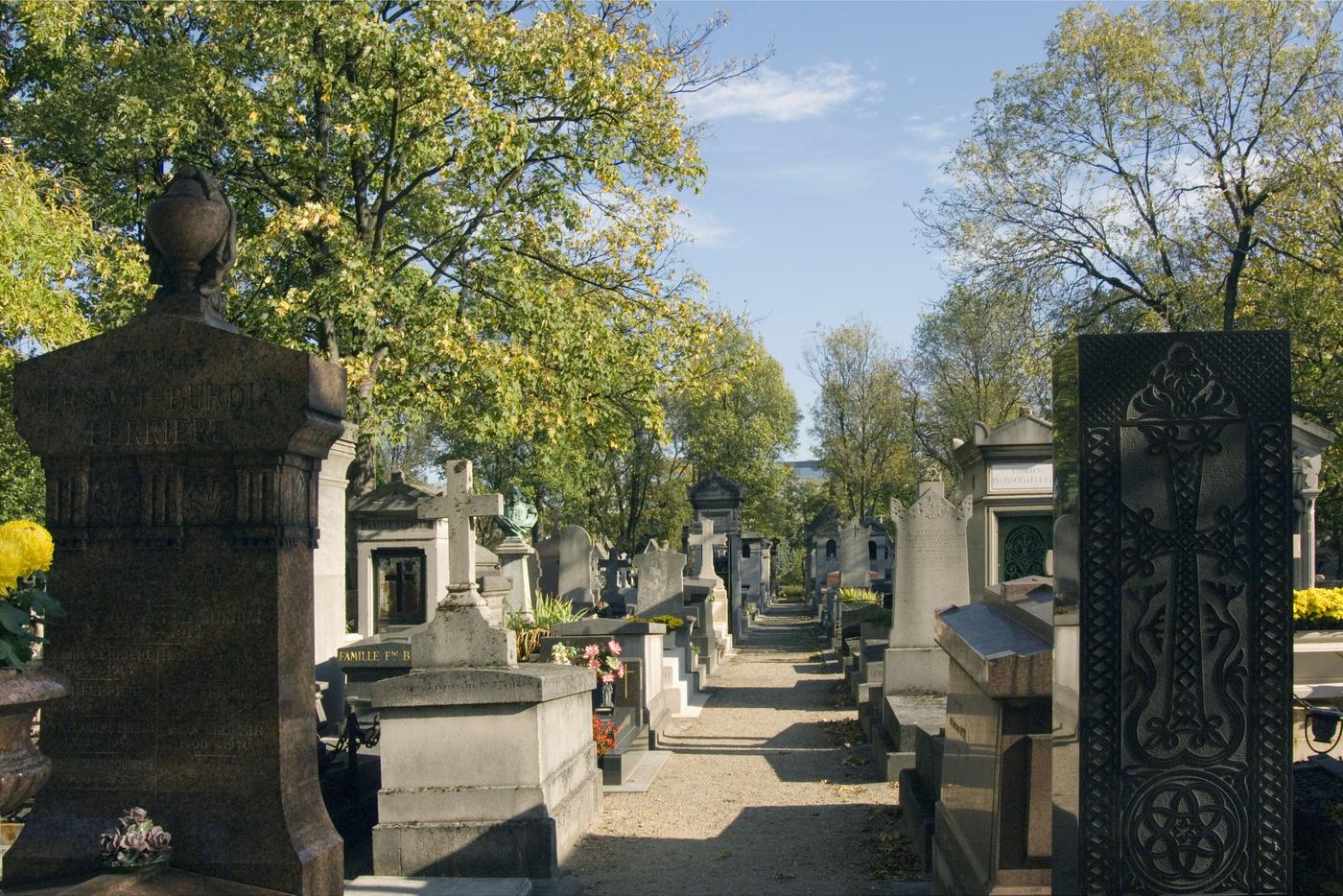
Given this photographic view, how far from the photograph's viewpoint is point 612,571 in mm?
32719

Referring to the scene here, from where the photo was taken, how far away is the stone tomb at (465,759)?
749cm

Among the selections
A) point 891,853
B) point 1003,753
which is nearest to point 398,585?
point 891,853

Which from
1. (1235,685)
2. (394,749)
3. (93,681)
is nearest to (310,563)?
(93,681)

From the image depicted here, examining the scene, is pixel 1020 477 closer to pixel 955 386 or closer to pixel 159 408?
pixel 159 408

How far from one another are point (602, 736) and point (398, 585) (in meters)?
7.84

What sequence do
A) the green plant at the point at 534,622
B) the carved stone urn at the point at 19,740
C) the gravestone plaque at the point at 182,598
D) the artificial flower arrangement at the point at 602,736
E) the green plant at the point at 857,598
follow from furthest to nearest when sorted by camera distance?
the green plant at the point at 857,598 → the green plant at the point at 534,622 → the artificial flower arrangement at the point at 602,736 → the gravestone plaque at the point at 182,598 → the carved stone urn at the point at 19,740

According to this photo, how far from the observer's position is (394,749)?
765 cm

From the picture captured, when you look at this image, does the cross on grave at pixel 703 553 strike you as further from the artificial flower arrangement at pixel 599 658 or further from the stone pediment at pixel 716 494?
the artificial flower arrangement at pixel 599 658

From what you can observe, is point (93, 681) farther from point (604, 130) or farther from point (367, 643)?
point (604, 130)

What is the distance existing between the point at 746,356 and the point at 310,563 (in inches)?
611

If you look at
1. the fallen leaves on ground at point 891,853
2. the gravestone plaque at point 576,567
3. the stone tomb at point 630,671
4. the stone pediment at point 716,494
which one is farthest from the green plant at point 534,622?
the stone pediment at point 716,494

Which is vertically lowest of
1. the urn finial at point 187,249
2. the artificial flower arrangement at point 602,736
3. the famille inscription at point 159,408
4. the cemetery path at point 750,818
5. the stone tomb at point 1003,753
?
the cemetery path at point 750,818

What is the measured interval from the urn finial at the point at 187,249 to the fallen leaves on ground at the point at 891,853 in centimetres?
479

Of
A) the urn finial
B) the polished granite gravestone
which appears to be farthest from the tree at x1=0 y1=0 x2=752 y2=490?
the polished granite gravestone
